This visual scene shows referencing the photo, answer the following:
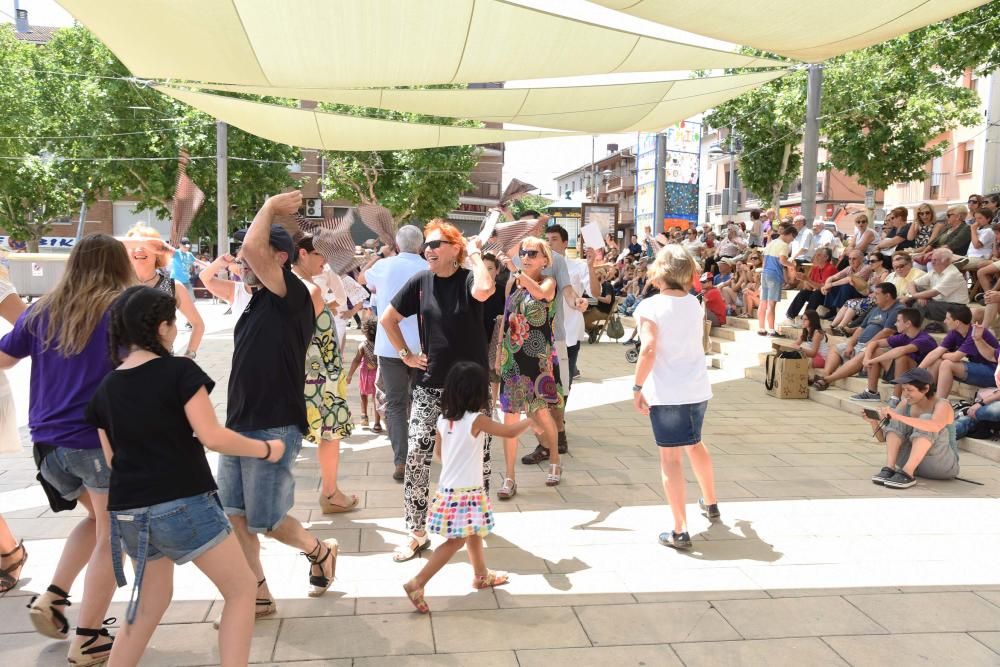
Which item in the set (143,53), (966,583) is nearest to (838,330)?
(966,583)

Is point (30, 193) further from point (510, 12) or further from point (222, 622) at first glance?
point (222, 622)

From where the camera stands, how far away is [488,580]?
12.8 feet

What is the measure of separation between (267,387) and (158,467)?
0.83 metres

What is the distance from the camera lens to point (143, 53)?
714 cm

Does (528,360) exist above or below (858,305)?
below

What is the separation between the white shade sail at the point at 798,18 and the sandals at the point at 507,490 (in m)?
3.60

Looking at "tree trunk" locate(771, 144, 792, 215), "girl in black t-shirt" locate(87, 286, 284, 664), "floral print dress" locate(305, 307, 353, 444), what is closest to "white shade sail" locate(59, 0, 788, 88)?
"floral print dress" locate(305, 307, 353, 444)

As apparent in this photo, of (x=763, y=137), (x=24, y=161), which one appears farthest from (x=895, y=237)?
(x=24, y=161)

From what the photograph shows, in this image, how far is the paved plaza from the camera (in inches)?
129

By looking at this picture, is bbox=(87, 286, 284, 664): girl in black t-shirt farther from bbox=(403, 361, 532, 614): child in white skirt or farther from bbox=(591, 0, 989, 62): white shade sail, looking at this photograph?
bbox=(591, 0, 989, 62): white shade sail

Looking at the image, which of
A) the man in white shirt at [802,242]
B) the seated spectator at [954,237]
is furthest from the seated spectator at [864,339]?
the man in white shirt at [802,242]

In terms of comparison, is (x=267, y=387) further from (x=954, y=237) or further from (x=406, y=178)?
(x=406, y=178)

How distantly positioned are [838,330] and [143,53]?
29.8 feet

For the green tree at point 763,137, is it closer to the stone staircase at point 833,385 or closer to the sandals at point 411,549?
the stone staircase at point 833,385
